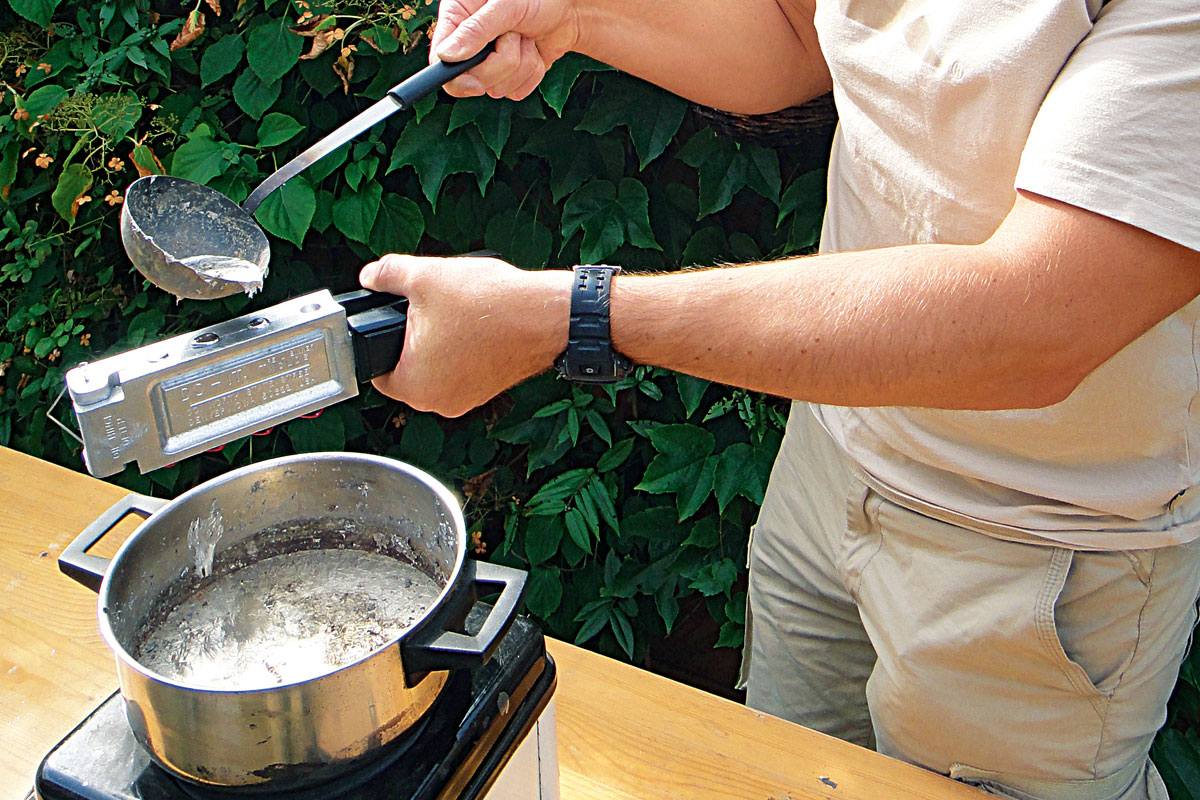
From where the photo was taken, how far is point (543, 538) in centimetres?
197

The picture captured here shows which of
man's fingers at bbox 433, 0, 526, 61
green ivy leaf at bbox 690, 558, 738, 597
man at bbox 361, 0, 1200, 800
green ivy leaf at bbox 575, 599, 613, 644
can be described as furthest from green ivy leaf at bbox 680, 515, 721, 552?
man's fingers at bbox 433, 0, 526, 61

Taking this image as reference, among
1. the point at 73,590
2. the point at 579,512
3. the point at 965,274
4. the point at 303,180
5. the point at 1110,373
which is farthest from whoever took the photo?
the point at 579,512

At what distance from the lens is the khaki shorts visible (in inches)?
44.5

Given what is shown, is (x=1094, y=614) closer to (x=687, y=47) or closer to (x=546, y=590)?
(x=687, y=47)

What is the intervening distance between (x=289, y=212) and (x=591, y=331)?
0.98 metres

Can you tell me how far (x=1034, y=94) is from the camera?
0.92 m

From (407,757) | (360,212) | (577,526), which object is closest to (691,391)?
(577,526)

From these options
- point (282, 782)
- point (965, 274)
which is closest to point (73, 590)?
point (282, 782)

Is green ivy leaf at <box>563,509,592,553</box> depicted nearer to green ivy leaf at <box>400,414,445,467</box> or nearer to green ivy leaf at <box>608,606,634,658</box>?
green ivy leaf at <box>608,606,634,658</box>

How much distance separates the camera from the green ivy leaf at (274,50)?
1786 mm

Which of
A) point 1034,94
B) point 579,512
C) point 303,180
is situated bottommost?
point 579,512

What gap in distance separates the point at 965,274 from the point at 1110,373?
25cm

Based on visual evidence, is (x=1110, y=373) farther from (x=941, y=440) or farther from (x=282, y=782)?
(x=282, y=782)

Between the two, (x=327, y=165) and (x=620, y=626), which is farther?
(x=620, y=626)
